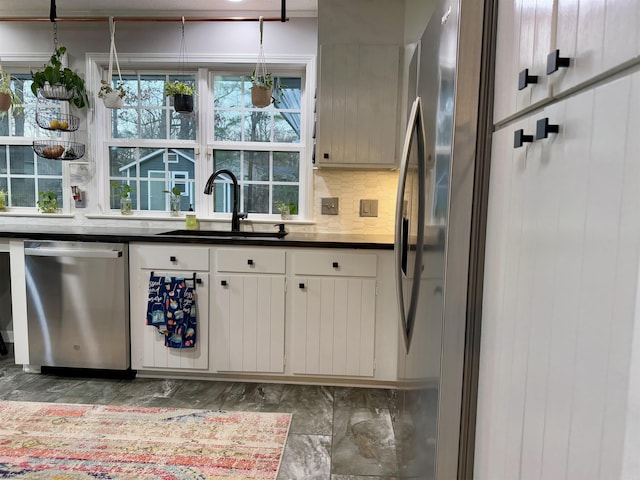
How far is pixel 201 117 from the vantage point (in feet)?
10.7

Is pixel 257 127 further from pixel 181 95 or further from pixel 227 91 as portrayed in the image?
pixel 181 95

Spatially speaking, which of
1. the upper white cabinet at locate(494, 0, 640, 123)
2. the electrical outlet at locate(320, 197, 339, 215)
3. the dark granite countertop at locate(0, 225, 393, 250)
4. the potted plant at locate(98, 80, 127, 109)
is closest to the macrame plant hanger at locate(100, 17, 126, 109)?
the potted plant at locate(98, 80, 127, 109)

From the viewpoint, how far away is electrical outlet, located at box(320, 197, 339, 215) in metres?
3.15

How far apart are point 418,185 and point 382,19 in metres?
1.68

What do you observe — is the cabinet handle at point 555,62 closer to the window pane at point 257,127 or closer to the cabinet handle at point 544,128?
the cabinet handle at point 544,128

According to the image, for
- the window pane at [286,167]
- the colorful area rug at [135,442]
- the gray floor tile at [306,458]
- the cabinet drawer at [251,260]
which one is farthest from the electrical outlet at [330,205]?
the gray floor tile at [306,458]

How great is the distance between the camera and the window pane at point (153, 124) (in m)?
3.33

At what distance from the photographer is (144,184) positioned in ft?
11.1

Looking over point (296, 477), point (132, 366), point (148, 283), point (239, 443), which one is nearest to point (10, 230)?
point (148, 283)

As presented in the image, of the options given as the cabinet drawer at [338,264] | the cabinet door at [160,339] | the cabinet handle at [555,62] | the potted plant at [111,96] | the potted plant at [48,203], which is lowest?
the cabinet door at [160,339]

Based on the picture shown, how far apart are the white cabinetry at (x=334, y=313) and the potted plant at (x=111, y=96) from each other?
1699 millimetres

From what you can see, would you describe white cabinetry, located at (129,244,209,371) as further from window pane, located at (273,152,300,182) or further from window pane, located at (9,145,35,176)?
window pane, located at (9,145,35,176)

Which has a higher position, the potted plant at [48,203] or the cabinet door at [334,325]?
the potted plant at [48,203]

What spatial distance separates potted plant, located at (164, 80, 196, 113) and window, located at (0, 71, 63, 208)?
1.09 m
